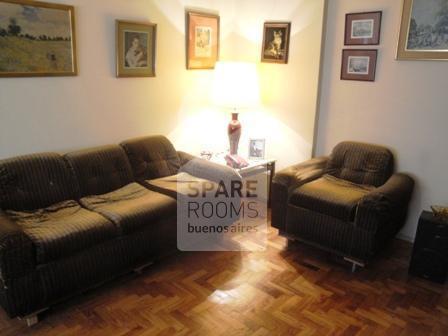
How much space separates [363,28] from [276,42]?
857 millimetres

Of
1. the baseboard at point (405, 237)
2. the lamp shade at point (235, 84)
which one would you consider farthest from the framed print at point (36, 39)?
the baseboard at point (405, 237)

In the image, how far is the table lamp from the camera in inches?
142

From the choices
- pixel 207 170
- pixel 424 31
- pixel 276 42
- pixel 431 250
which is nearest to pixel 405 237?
pixel 431 250

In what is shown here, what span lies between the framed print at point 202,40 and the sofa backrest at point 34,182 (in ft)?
5.32

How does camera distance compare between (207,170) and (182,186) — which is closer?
(182,186)

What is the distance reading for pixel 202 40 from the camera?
12.4ft

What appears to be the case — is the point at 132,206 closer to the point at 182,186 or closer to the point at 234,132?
the point at 182,186

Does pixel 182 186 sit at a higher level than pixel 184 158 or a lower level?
lower

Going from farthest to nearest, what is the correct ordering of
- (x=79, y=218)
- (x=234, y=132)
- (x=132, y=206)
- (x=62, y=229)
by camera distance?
(x=234, y=132) → (x=132, y=206) → (x=79, y=218) → (x=62, y=229)

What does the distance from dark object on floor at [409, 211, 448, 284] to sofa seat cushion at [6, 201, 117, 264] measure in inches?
83.7

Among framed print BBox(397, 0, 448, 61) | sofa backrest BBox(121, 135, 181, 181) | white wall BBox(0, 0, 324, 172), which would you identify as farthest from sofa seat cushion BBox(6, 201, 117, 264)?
framed print BBox(397, 0, 448, 61)

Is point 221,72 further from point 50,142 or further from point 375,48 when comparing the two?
point 50,142

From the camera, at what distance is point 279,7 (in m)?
3.78

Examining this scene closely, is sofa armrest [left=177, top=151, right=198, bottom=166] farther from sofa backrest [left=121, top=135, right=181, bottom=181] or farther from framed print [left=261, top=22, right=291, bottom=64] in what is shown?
framed print [left=261, top=22, right=291, bottom=64]
